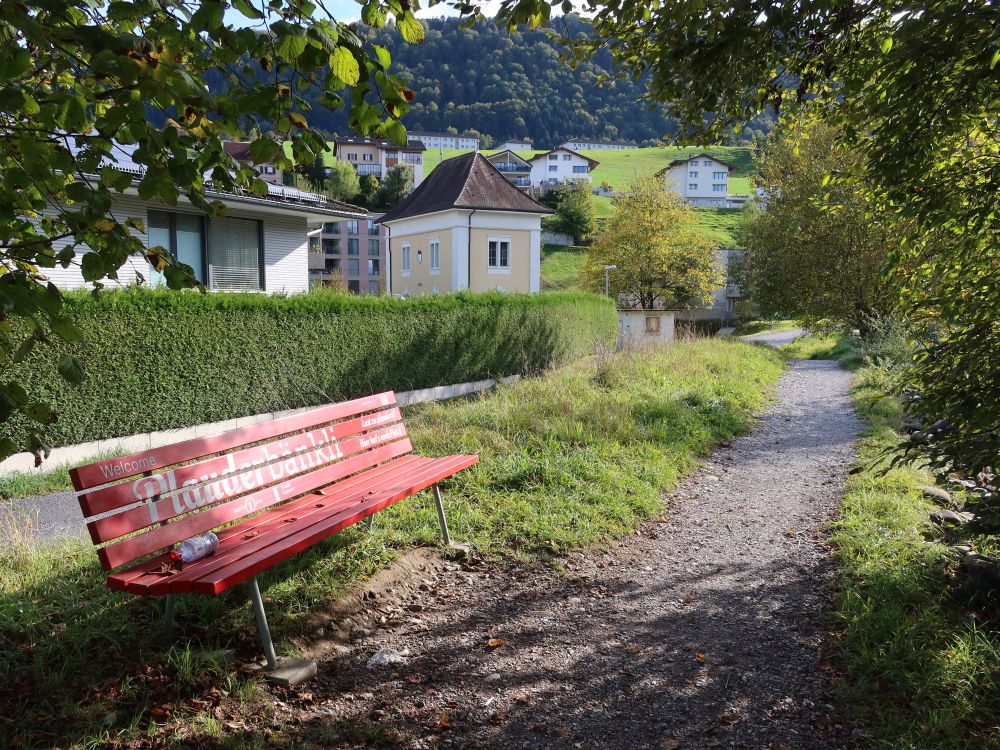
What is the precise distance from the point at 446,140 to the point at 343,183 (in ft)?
254

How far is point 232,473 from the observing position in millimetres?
4141

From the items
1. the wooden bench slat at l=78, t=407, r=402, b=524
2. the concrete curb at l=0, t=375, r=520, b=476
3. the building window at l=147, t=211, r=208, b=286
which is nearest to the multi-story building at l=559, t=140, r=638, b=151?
the building window at l=147, t=211, r=208, b=286

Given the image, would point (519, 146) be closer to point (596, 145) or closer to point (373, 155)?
point (596, 145)

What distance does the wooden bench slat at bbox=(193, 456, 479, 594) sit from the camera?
10.3 ft

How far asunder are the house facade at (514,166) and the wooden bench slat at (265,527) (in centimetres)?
11572

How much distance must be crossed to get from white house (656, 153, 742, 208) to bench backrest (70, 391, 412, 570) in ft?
378

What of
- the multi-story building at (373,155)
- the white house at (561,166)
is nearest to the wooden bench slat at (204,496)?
the multi-story building at (373,155)

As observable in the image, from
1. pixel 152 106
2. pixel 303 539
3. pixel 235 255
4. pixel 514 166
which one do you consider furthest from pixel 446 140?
pixel 152 106

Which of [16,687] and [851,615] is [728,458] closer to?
[851,615]

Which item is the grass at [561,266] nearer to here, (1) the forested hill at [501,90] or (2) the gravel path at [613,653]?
(2) the gravel path at [613,653]

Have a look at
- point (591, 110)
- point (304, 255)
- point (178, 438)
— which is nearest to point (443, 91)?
point (591, 110)

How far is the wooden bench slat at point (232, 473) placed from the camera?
3375 mm

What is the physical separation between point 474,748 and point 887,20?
486 centimetres

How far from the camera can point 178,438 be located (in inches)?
461
